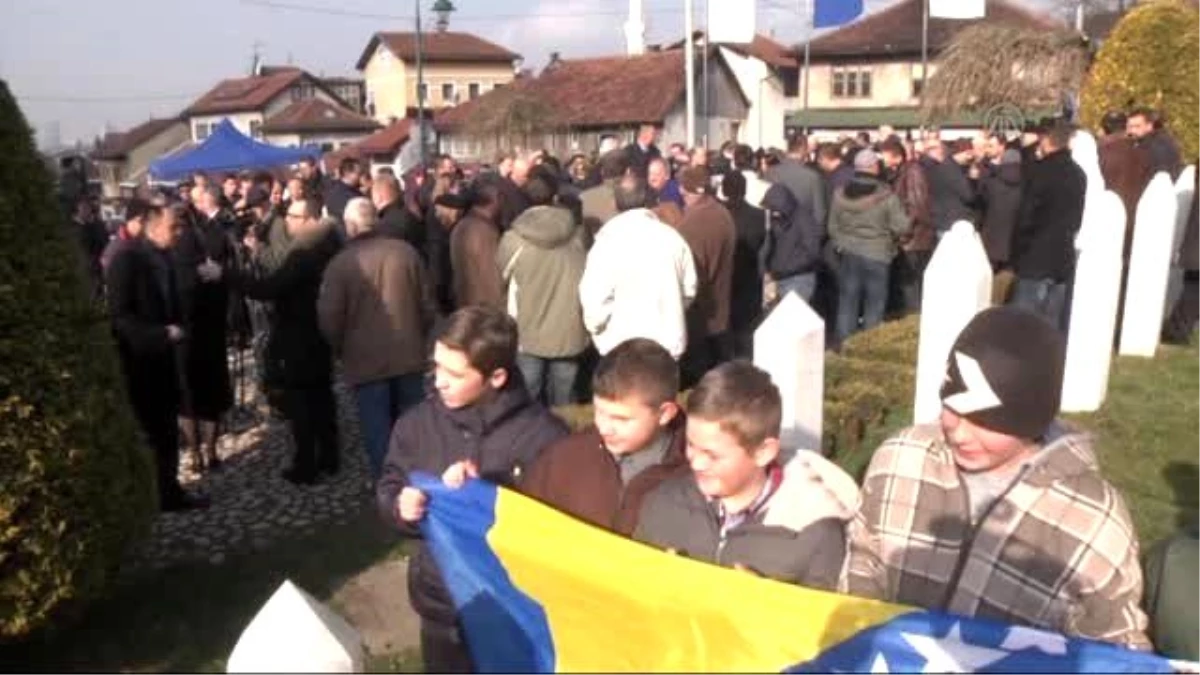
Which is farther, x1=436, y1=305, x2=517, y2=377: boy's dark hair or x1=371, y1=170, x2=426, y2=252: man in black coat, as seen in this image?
x1=371, y1=170, x2=426, y2=252: man in black coat

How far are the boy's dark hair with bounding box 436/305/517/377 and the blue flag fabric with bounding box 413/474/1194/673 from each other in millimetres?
922

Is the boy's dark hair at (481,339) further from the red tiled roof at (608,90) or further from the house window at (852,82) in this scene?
the house window at (852,82)

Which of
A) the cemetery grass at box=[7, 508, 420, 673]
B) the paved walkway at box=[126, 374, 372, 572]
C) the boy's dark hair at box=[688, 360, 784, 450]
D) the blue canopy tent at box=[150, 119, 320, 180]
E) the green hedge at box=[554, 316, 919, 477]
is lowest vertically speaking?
the paved walkway at box=[126, 374, 372, 572]

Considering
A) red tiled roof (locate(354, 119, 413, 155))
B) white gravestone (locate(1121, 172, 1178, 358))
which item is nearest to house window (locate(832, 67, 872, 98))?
red tiled roof (locate(354, 119, 413, 155))

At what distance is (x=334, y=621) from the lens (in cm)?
208

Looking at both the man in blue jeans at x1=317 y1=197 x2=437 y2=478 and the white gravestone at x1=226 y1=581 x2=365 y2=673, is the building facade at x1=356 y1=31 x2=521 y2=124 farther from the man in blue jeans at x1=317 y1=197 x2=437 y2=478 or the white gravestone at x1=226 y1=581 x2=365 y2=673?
the white gravestone at x1=226 y1=581 x2=365 y2=673

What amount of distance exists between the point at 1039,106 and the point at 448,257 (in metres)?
30.0

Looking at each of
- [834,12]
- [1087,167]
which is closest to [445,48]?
[834,12]

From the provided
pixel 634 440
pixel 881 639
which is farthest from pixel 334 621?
pixel 634 440

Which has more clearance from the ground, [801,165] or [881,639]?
[801,165]

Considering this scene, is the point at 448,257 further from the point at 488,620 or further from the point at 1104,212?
the point at 488,620

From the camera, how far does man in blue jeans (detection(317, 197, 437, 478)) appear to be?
6.98 m

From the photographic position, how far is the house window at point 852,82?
209 feet

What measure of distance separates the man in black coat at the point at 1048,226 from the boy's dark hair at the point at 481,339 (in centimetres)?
671
